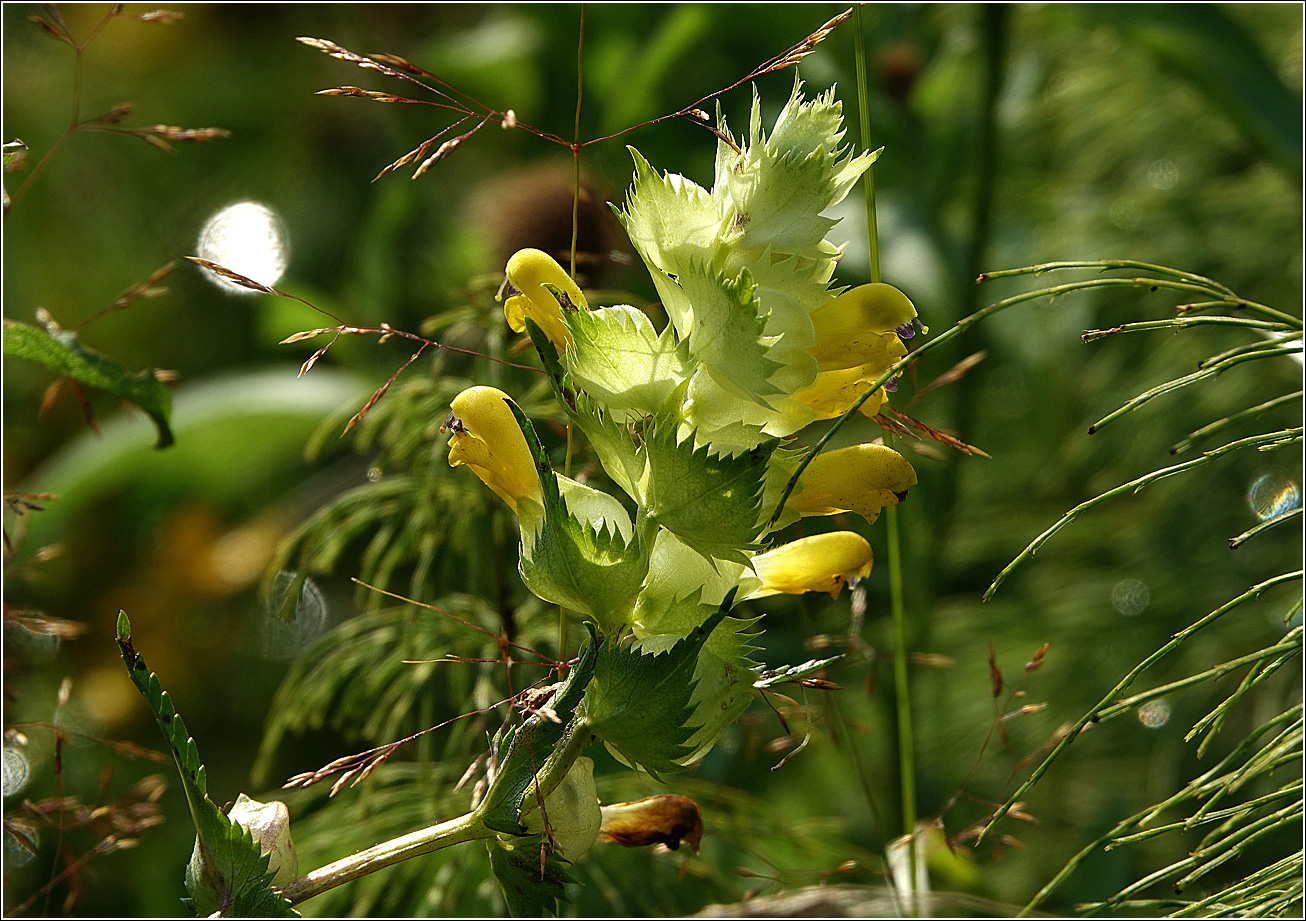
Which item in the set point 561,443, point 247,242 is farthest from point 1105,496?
point 247,242

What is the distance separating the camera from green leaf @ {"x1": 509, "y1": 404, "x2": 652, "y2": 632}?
20 cm

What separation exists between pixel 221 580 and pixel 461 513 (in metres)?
0.78

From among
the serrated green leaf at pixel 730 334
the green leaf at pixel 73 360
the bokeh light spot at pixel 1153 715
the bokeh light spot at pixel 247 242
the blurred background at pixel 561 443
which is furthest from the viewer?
the bokeh light spot at pixel 247 242

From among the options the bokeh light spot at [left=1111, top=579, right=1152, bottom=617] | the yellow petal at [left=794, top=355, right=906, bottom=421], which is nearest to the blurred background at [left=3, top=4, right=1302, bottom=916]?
the bokeh light spot at [left=1111, top=579, right=1152, bottom=617]

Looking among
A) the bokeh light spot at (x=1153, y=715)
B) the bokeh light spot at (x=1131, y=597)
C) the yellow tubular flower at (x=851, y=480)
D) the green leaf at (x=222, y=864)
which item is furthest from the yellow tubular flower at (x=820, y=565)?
the bokeh light spot at (x=1131, y=597)

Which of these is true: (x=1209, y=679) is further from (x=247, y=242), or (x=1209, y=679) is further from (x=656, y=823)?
(x=247, y=242)

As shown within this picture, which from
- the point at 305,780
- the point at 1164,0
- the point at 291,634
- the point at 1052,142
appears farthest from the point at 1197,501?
the point at 305,780

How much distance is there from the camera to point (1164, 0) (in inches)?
22.4

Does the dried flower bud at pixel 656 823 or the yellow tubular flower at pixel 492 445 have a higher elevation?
the yellow tubular flower at pixel 492 445

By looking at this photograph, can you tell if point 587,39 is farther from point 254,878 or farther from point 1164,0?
point 254,878

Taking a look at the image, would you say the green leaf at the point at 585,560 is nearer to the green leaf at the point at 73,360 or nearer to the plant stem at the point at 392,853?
the plant stem at the point at 392,853

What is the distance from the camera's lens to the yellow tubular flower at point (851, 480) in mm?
224

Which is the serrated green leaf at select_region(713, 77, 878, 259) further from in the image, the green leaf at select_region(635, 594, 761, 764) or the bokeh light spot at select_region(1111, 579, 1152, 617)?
the bokeh light spot at select_region(1111, 579, 1152, 617)

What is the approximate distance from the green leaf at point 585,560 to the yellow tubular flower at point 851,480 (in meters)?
0.04
